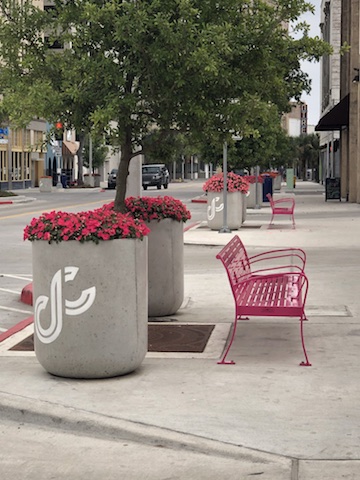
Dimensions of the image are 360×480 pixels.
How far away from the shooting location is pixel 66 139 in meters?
94.5

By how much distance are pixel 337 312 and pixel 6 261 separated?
8.69 meters

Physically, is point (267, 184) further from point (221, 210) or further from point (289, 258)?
point (289, 258)

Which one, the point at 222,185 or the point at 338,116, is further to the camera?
the point at 338,116

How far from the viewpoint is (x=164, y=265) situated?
413 inches

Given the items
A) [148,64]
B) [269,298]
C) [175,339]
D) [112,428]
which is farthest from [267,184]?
[112,428]

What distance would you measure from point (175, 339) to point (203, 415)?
2.87 meters

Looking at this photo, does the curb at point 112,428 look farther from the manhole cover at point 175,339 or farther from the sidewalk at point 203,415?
the manhole cover at point 175,339

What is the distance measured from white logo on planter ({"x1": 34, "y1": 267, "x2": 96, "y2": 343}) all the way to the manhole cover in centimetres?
145

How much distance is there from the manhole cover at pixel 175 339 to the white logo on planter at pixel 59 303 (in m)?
1.45

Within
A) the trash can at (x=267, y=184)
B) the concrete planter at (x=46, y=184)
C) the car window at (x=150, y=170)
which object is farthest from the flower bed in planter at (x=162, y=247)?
the car window at (x=150, y=170)

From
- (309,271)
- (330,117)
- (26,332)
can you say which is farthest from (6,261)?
(330,117)

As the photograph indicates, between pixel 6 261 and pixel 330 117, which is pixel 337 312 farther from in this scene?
pixel 330 117

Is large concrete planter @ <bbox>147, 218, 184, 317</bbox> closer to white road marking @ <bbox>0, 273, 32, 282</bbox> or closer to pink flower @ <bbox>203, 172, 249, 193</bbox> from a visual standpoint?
white road marking @ <bbox>0, 273, 32, 282</bbox>

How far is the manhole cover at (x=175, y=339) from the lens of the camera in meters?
8.98
